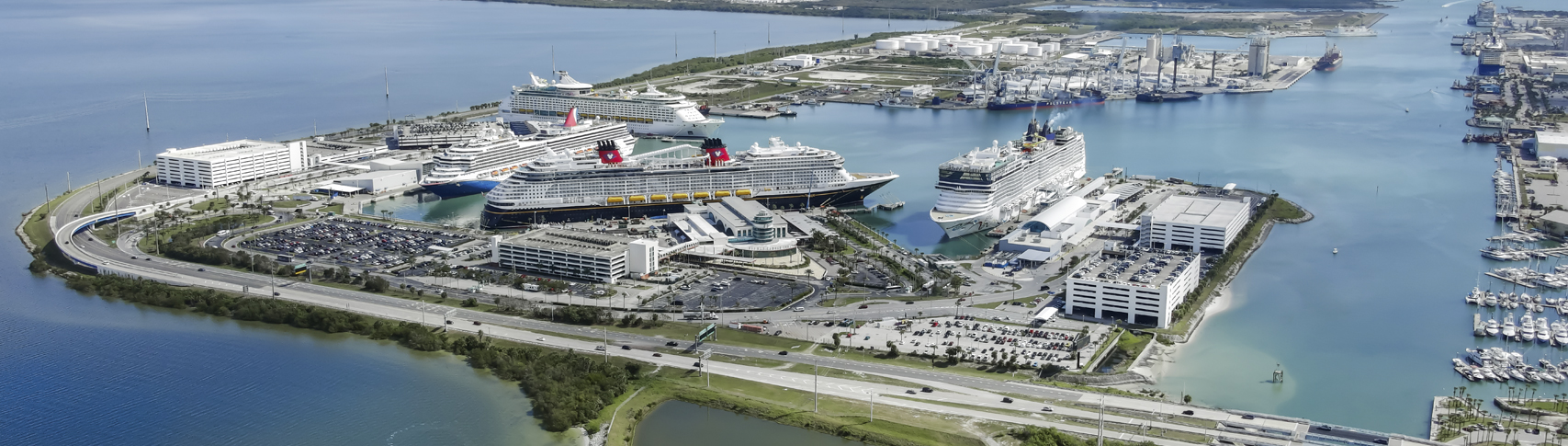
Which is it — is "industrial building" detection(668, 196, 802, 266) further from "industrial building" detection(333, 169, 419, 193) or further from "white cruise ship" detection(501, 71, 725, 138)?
"white cruise ship" detection(501, 71, 725, 138)

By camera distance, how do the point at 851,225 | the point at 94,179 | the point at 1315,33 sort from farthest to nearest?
the point at 1315,33 < the point at 94,179 < the point at 851,225

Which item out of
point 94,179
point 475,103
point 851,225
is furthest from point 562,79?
point 851,225

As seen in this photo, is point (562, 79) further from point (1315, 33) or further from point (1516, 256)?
point (1315, 33)

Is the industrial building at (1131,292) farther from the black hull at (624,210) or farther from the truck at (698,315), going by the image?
the black hull at (624,210)

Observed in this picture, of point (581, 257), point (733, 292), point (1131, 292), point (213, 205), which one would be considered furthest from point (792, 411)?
point (213, 205)

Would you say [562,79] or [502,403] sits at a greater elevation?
[562,79]

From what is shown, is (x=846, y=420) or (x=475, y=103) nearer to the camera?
(x=846, y=420)

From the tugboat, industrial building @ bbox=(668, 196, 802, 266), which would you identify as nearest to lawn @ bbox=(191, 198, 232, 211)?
industrial building @ bbox=(668, 196, 802, 266)
